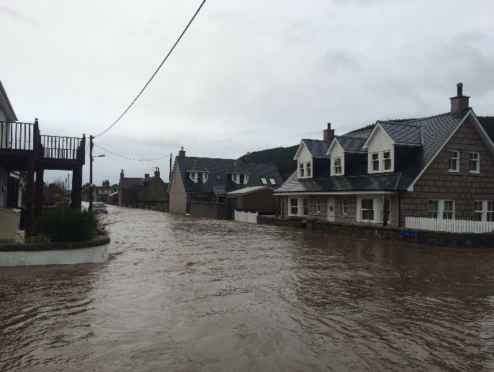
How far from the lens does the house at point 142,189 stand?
3391 inches

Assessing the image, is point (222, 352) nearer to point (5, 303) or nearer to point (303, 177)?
point (5, 303)

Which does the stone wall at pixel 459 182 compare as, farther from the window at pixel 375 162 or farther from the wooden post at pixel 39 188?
the wooden post at pixel 39 188

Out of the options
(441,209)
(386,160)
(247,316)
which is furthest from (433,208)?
(247,316)

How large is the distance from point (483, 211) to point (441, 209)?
11.4 feet

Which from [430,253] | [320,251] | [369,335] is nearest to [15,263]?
[369,335]

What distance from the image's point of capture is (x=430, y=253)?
58.3ft

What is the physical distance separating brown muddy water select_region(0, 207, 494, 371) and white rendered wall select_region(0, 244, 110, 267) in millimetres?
426

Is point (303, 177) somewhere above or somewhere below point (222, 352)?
above

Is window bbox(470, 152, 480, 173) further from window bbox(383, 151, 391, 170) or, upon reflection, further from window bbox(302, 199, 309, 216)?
window bbox(302, 199, 309, 216)

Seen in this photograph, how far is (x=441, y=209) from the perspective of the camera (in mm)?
24391

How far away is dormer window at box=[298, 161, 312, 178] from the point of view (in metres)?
34.0

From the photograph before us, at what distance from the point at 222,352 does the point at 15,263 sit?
860 cm

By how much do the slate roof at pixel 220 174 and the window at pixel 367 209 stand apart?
2701cm

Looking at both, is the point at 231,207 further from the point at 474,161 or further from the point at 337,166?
the point at 474,161
